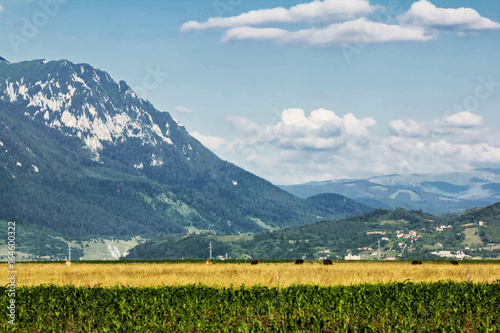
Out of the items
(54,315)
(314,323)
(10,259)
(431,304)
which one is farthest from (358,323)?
(10,259)

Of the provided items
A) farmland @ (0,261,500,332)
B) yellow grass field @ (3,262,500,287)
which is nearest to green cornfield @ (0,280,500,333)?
farmland @ (0,261,500,332)

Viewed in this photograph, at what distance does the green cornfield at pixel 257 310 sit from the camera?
27.9 meters

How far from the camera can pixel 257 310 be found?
1220 inches

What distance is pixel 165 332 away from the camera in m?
26.5

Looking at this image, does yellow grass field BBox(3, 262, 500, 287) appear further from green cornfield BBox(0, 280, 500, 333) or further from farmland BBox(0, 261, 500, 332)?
green cornfield BBox(0, 280, 500, 333)

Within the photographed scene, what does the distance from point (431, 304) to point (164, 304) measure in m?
14.1

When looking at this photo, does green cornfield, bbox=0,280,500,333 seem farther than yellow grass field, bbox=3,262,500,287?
No

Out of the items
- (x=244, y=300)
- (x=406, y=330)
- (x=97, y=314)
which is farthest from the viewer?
(x=244, y=300)

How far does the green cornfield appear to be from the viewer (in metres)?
27.9

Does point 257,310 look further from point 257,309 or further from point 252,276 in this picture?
point 252,276

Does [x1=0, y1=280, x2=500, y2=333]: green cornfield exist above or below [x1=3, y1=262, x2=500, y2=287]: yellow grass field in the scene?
below

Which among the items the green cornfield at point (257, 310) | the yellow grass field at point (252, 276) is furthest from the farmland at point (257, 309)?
the yellow grass field at point (252, 276)

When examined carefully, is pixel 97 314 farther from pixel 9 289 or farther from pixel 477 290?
pixel 477 290

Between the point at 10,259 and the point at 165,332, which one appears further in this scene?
the point at 10,259
